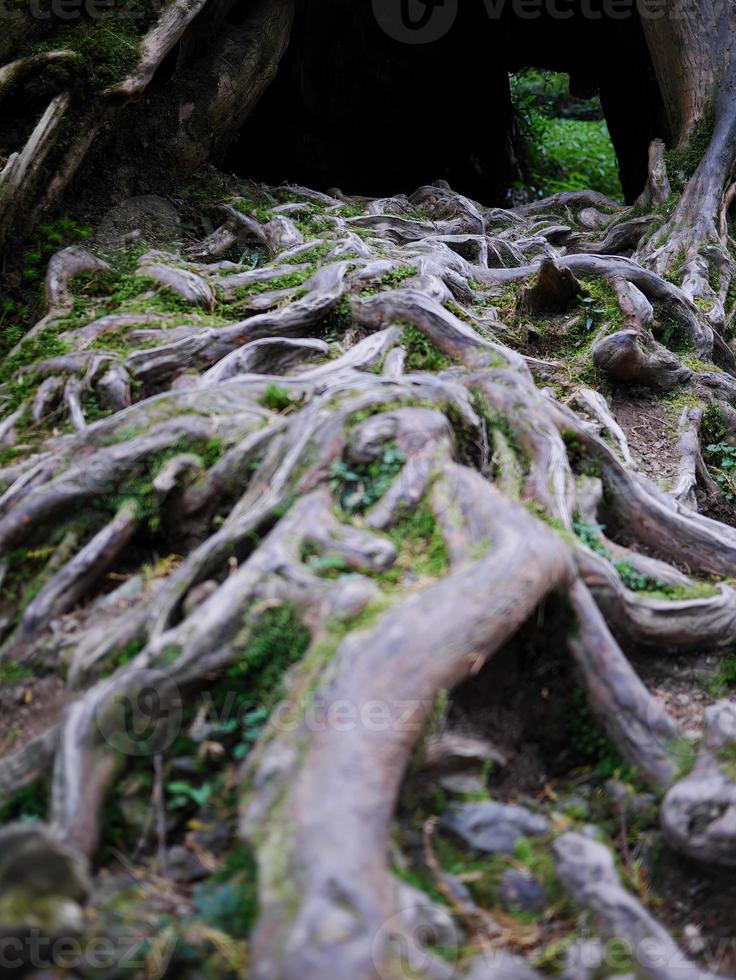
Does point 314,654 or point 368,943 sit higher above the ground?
point 314,654

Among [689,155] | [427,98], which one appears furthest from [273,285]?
[427,98]

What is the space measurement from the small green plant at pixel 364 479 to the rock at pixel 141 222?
3.20 meters

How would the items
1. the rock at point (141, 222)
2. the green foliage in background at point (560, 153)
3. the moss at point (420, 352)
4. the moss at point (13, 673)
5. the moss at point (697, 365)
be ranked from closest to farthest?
the moss at point (13, 673) < the moss at point (420, 352) < the moss at point (697, 365) < the rock at point (141, 222) < the green foliage in background at point (560, 153)

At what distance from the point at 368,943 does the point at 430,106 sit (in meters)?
9.87

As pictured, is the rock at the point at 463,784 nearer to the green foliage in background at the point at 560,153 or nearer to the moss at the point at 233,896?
the moss at the point at 233,896

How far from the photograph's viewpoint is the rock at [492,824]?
1.92 metres

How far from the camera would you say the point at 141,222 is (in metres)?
5.30

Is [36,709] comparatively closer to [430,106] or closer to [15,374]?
[15,374]

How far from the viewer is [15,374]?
369 centimetres

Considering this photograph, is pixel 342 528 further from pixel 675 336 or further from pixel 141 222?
pixel 141 222

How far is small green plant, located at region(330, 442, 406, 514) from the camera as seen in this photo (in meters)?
2.51

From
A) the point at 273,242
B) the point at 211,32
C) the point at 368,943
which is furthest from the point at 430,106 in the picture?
the point at 368,943

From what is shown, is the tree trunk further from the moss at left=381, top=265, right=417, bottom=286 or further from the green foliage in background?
the green foliage in background

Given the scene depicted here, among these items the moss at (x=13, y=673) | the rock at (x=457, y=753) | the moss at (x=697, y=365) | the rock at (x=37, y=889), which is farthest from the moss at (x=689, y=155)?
the rock at (x=37, y=889)
